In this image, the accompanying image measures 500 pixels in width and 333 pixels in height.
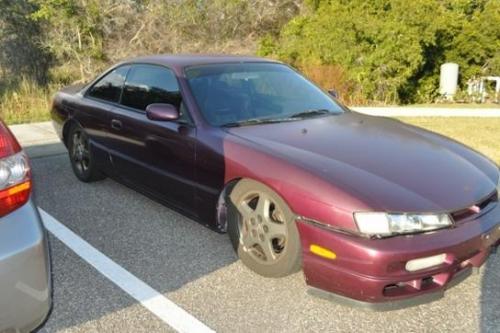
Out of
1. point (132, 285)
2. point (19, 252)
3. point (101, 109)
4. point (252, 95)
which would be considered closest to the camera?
point (19, 252)

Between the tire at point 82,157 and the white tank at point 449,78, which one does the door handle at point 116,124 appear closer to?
the tire at point 82,157

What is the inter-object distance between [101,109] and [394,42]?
975 cm

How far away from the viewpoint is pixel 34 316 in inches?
80.7

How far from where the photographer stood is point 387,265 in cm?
255

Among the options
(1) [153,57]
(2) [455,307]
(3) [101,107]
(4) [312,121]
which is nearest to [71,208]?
(3) [101,107]

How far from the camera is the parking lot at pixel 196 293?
2.77 meters

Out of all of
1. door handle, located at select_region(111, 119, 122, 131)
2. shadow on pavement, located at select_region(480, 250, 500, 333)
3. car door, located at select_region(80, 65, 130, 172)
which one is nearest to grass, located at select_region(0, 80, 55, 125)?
car door, located at select_region(80, 65, 130, 172)

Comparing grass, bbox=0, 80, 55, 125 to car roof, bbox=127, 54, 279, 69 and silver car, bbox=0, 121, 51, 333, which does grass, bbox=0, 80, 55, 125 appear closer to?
car roof, bbox=127, 54, 279, 69

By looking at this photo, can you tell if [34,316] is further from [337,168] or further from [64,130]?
[64,130]

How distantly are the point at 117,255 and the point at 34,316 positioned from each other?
1572mm

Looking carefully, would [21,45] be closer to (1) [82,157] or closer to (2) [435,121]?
(1) [82,157]

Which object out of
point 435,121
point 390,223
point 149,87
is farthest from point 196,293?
point 435,121

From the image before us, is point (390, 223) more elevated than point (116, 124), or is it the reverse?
point (116, 124)

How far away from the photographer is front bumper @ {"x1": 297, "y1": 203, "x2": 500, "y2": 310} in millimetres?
2570
